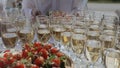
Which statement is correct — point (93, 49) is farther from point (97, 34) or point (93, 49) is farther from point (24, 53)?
point (24, 53)

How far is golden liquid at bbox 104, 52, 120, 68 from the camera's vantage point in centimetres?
64

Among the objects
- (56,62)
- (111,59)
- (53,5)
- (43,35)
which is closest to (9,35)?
(43,35)

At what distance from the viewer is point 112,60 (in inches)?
25.3

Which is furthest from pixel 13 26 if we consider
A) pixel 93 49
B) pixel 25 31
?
pixel 93 49

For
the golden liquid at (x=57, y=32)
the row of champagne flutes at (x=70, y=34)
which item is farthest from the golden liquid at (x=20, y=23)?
the golden liquid at (x=57, y=32)

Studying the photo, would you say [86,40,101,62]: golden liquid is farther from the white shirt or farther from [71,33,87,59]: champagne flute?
the white shirt

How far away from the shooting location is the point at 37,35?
0.95 meters

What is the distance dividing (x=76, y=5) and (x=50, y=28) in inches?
30.6

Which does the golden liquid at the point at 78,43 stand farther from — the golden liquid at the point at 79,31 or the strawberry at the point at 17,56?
the strawberry at the point at 17,56

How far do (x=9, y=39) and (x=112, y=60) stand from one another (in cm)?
46

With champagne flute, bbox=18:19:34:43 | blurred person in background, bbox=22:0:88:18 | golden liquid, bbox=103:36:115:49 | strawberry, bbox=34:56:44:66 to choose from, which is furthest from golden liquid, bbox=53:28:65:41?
blurred person in background, bbox=22:0:88:18

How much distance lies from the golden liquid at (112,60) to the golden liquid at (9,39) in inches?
16.5

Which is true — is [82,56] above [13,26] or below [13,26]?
below

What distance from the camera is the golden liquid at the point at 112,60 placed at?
25.1 inches
